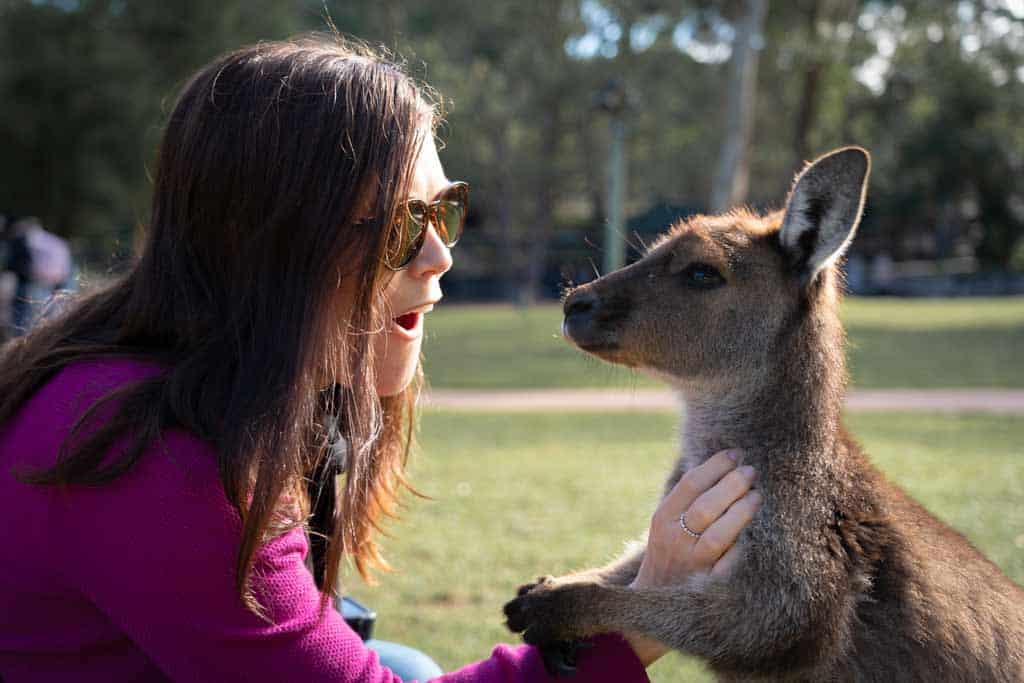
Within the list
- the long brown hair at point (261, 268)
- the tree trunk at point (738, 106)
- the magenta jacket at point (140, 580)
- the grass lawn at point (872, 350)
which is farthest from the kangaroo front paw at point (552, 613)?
the tree trunk at point (738, 106)

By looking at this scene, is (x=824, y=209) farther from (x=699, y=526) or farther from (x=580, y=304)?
(x=699, y=526)

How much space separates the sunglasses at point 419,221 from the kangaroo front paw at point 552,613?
0.78m

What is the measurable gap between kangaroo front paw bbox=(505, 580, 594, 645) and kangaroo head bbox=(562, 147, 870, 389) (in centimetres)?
66

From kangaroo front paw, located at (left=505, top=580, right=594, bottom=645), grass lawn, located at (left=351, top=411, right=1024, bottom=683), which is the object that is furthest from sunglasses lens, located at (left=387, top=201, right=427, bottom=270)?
grass lawn, located at (left=351, top=411, right=1024, bottom=683)

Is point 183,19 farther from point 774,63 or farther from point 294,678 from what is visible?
point 294,678

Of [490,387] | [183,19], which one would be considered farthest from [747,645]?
[183,19]

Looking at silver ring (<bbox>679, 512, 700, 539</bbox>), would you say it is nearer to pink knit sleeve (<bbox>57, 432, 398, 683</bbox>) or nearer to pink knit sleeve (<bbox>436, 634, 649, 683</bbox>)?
pink knit sleeve (<bbox>436, 634, 649, 683</bbox>)

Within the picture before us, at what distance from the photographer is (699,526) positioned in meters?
2.32

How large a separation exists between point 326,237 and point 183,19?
27.1 metres

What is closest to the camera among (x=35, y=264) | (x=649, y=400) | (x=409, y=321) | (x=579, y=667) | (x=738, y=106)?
(x=579, y=667)

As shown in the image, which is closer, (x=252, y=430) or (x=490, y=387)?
(x=252, y=430)

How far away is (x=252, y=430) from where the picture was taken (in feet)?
6.08

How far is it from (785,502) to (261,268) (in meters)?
1.25

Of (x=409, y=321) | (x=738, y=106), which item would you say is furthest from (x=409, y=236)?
(x=738, y=106)
